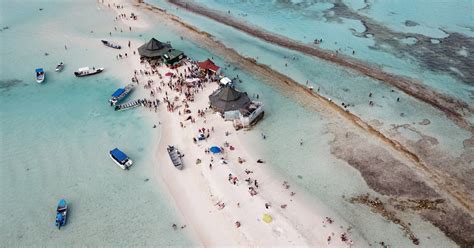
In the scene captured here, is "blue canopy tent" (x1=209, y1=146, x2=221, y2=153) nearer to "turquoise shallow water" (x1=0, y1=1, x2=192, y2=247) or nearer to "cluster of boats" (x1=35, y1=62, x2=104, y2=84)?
"turquoise shallow water" (x1=0, y1=1, x2=192, y2=247)

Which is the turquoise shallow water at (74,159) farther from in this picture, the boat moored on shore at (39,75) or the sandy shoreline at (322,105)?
the sandy shoreline at (322,105)

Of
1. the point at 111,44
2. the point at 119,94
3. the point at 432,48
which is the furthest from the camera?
the point at 111,44

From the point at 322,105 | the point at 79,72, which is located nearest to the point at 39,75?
the point at 79,72

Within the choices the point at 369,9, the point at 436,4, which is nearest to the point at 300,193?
the point at 369,9

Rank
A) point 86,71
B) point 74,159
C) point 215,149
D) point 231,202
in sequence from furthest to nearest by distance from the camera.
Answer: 1. point 86,71
2. point 74,159
3. point 215,149
4. point 231,202

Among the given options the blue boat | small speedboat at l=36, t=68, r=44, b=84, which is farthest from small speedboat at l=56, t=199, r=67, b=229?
small speedboat at l=36, t=68, r=44, b=84

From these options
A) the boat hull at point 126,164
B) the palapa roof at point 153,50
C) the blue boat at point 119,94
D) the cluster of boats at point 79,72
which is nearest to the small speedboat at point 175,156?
the boat hull at point 126,164

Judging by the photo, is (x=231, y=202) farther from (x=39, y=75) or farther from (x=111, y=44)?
(x=111, y=44)

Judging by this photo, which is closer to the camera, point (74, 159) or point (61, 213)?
point (61, 213)
